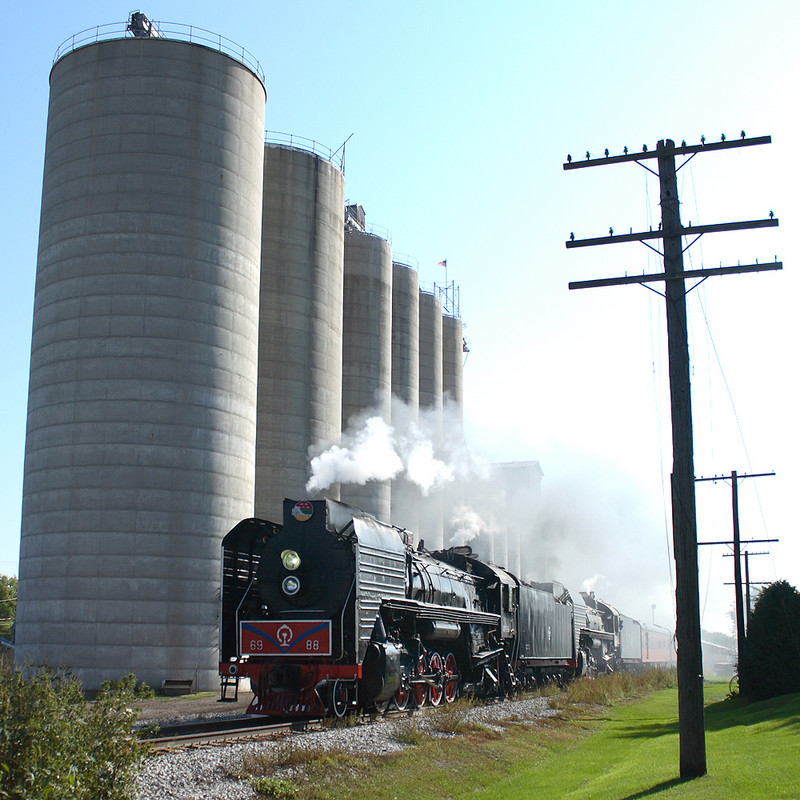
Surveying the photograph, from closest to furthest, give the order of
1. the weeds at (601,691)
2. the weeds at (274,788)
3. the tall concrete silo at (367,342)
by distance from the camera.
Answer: the weeds at (274,788) < the weeds at (601,691) < the tall concrete silo at (367,342)

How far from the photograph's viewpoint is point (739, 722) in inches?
816

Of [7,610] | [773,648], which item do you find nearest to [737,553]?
[773,648]

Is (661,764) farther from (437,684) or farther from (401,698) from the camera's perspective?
(437,684)

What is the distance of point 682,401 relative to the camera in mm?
13164

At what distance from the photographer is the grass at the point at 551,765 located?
11.2 m

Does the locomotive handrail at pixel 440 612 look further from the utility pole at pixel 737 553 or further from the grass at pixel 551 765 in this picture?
the utility pole at pixel 737 553

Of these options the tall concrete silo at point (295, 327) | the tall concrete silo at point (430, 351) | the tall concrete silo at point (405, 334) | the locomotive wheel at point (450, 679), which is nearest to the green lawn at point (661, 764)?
the locomotive wheel at point (450, 679)

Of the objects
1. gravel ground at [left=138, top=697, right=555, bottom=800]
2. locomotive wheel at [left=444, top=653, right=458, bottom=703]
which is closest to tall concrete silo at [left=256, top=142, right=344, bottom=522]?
locomotive wheel at [left=444, top=653, right=458, bottom=703]

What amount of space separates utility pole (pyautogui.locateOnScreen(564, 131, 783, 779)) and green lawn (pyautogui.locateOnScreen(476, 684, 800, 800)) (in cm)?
79

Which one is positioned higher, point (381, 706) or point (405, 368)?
point (405, 368)

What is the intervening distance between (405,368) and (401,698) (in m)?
40.1

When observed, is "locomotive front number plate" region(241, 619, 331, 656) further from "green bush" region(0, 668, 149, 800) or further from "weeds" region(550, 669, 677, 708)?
"weeds" region(550, 669, 677, 708)

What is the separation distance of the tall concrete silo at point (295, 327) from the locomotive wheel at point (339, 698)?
23.4 meters

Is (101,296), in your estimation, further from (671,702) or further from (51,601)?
(671,702)
